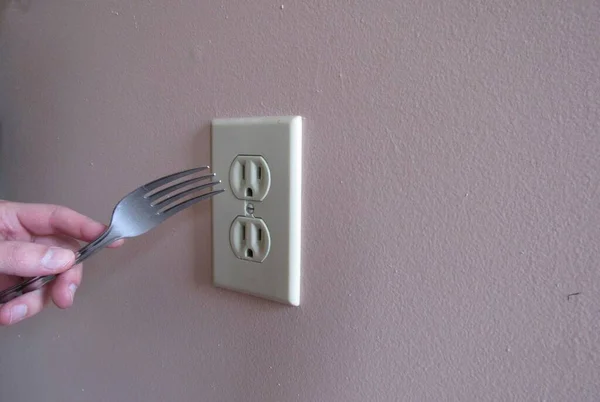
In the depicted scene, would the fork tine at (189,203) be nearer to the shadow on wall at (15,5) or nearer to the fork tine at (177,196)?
the fork tine at (177,196)

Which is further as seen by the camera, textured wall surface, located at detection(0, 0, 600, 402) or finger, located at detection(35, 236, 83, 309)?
finger, located at detection(35, 236, 83, 309)

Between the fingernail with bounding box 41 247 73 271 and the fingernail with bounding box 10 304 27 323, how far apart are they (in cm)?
14

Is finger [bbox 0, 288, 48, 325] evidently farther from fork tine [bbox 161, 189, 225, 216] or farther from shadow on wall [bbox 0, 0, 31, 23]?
shadow on wall [bbox 0, 0, 31, 23]

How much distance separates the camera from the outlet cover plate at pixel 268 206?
0.34m

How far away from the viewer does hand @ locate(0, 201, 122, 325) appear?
34cm

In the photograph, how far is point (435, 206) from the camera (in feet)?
0.94

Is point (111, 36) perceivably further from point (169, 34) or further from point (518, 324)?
point (518, 324)

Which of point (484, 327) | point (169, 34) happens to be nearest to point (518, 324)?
point (484, 327)

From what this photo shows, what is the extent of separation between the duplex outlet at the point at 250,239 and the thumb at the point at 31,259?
0.45 feet

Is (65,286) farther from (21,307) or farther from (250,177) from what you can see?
(250,177)

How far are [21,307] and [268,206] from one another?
302 mm

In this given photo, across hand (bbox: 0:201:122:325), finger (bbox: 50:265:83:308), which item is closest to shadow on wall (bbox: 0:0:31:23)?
hand (bbox: 0:201:122:325)

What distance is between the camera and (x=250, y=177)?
36 cm

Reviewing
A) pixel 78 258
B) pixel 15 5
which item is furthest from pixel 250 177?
pixel 15 5
